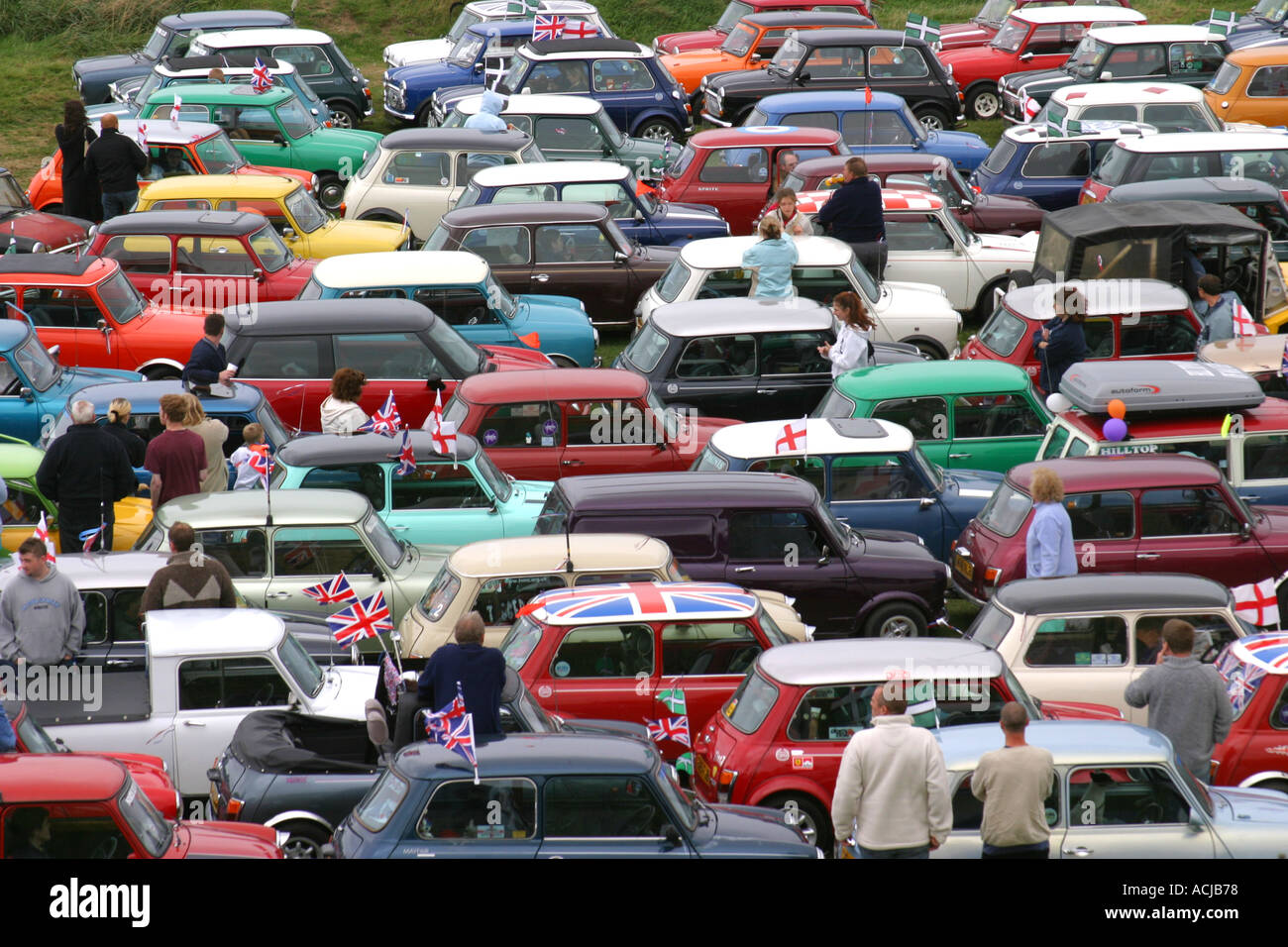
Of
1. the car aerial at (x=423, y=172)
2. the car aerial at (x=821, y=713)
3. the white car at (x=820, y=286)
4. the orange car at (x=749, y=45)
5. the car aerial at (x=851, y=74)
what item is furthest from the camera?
the orange car at (x=749, y=45)

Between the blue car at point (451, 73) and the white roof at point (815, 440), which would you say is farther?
the blue car at point (451, 73)

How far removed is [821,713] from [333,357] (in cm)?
700

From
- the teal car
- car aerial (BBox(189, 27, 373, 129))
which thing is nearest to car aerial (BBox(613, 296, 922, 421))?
the teal car

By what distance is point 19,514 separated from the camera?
40.0ft

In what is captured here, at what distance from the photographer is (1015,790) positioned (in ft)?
24.7

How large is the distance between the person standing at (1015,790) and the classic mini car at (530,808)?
114 cm

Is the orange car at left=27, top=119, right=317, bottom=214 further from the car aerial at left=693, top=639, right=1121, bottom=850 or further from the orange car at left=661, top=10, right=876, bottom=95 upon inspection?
the car aerial at left=693, top=639, right=1121, bottom=850

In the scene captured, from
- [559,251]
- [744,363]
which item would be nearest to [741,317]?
[744,363]

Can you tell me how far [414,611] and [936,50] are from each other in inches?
798

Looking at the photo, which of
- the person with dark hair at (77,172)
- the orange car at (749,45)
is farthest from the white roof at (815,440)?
the orange car at (749,45)

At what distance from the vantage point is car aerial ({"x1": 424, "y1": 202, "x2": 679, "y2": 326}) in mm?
17344

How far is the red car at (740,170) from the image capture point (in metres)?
20.3

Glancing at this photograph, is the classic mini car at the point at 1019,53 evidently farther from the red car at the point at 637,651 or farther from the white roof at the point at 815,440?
the red car at the point at 637,651

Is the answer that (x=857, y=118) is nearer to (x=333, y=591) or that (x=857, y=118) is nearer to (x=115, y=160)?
(x=115, y=160)
